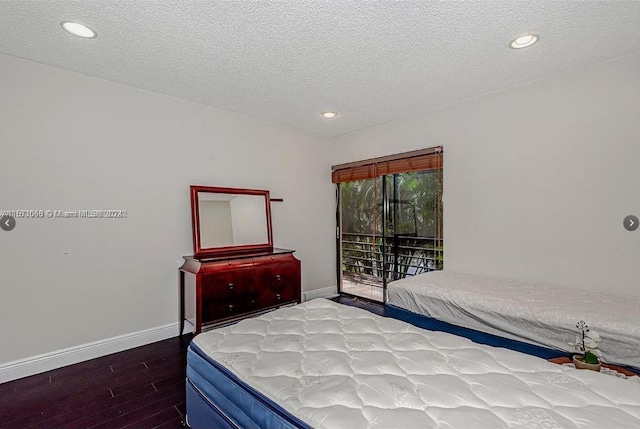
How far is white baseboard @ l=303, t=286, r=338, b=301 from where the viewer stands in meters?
4.40

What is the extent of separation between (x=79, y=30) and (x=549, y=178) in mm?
3850

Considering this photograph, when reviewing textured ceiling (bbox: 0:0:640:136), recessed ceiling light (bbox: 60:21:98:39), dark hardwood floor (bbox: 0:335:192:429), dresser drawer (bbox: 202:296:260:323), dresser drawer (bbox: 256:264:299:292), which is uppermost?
recessed ceiling light (bbox: 60:21:98:39)

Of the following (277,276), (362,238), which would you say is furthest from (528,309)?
(362,238)

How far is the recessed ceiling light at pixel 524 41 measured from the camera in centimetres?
210

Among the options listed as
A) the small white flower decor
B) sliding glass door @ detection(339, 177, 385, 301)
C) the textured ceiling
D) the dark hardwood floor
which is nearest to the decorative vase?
the small white flower decor

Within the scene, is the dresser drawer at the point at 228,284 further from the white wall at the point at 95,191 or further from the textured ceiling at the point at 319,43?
the textured ceiling at the point at 319,43

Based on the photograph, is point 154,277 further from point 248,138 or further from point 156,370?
point 248,138

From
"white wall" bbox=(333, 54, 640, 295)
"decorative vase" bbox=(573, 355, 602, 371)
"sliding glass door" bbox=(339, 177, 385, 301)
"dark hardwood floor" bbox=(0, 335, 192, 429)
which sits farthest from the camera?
"sliding glass door" bbox=(339, 177, 385, 301)

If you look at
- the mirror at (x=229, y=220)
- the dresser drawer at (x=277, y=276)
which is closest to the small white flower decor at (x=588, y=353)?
the dresser drawer at (x=277, y=276)

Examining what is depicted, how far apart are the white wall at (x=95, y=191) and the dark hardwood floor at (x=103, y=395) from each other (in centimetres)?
28

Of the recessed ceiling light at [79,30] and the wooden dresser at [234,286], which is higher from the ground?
the recessed ceiling light at [79,30]

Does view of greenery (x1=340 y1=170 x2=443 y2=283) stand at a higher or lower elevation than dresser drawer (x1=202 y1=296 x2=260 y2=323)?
higher

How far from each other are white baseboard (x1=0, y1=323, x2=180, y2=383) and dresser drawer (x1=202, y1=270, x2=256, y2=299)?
2.40 ft

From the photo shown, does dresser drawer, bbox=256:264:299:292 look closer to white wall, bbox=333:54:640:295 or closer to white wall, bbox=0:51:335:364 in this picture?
white wall, bbox=0:51:335:364
